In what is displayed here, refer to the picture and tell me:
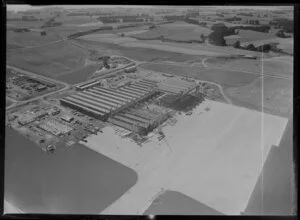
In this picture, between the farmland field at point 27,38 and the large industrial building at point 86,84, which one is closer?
the farmland field at point 27,38

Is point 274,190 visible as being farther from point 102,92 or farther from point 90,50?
point 90,50

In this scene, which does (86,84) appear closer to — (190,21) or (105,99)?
(105,99)

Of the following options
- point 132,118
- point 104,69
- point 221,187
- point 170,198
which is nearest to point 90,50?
point 104,69

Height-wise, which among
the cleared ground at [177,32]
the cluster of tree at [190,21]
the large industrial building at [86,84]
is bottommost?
the large industrial building at [86,84]

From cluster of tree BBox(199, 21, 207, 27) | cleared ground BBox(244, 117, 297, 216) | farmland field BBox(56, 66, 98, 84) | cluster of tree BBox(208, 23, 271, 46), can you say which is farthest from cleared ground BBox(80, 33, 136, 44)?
cleared ground BBox(244, 117, 297, 216)

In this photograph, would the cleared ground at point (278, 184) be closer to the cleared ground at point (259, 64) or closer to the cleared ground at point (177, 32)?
the cleared ground at point (259, 64)

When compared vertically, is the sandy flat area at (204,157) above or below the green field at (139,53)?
below

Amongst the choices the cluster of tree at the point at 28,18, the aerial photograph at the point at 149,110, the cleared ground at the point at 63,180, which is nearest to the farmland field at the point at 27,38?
the aerial photograph at the point at 149,110

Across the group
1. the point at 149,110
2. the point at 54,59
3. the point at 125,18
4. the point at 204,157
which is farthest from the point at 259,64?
the point at 54,59
